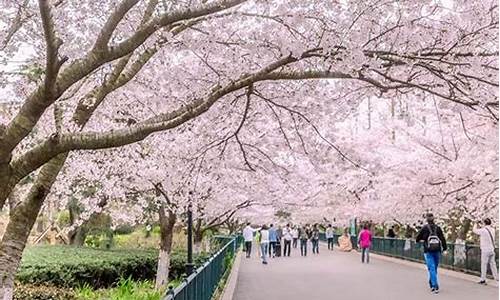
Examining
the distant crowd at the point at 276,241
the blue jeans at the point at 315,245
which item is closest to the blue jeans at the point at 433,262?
the distant crowd at the point at 276,241

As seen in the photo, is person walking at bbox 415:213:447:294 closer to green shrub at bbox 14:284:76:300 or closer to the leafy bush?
the leafy bush

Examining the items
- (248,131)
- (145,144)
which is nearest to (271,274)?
(145,144)

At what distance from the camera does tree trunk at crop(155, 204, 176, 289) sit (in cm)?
1715

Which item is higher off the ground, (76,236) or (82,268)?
(76,236)

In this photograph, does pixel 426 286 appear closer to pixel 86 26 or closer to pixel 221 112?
pixel 221 112

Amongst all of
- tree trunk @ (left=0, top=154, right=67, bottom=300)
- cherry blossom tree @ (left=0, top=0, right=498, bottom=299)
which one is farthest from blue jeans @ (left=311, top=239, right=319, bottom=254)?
tree trunk @ (left=0, top=154, right=67, bottom=300)

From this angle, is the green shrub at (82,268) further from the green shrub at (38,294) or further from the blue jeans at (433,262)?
the blue jeans at (433,262)

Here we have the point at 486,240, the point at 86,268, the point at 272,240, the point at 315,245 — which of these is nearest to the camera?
the point at 486,240

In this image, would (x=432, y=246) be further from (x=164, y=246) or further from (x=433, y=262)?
(x=164, y=246)

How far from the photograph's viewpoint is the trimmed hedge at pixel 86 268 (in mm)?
14869

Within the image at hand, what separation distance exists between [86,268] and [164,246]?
2.18 metres

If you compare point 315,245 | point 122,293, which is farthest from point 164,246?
point 315,245

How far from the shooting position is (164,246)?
17688mm

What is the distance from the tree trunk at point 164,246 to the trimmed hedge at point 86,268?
928 mm
